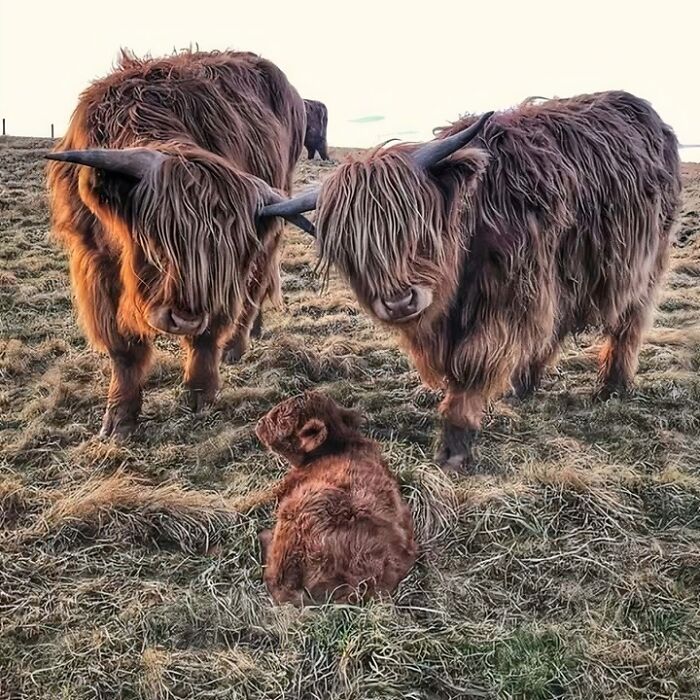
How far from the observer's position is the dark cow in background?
61.4 feet

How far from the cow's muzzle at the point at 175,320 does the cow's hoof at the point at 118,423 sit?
32.5 inches

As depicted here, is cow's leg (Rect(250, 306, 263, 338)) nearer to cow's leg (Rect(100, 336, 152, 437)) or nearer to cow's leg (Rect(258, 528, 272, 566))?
cow's leg (Rect(100, 336, 152, 437))

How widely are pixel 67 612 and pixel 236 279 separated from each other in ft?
4.70

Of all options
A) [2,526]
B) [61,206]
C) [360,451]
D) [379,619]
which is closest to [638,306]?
[360,451]

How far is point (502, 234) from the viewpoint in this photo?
122 inches

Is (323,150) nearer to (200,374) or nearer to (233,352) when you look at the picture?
(233,352)

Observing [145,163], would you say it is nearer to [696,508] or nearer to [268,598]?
[268,598]

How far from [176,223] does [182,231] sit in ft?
0.12

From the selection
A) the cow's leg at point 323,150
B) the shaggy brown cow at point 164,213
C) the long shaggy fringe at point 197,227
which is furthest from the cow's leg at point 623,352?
the cow's leg at point 323,150

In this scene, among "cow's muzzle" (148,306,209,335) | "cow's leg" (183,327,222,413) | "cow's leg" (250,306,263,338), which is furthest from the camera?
"cow's leg" (250,306,263,338)

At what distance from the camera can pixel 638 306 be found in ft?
14.0

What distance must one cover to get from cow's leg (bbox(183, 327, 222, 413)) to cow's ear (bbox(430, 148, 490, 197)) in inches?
60.9

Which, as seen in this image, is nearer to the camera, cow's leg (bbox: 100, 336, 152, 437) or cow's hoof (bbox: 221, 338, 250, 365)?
cow's leg (bbox: 100, 336, 152, 437)

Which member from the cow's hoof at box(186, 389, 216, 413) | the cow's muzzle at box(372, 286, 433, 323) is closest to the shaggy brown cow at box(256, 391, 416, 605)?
the cow's muzzle at box(372, 286, 433, 323)
